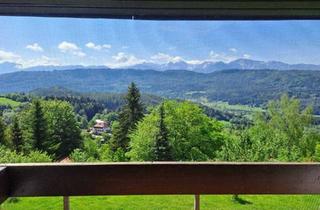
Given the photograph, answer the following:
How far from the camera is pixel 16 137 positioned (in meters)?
3.22

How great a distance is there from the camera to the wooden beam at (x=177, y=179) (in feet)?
5.22

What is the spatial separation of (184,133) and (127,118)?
0.65 meters

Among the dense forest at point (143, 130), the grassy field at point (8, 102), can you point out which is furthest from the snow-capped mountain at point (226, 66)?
the grassy field at point (8, 102)

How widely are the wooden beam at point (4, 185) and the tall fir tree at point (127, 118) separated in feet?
5.32

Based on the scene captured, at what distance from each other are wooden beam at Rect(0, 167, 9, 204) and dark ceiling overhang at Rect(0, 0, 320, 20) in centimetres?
82

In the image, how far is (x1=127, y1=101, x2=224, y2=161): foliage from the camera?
137 inches

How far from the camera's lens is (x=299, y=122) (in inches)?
134

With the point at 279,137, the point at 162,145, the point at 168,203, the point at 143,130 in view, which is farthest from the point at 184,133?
the point at 168,203

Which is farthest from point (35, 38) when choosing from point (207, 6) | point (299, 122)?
point (299, 122)

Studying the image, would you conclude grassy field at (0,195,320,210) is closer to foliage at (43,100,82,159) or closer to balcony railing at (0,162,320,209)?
balcony railing at (0,162,320,209)

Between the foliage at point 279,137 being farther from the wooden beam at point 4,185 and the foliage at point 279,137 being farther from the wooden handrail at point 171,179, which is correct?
the wooden beam at point 4,185

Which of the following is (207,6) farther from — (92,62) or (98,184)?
(92,62)

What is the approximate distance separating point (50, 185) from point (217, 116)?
6.93 feet

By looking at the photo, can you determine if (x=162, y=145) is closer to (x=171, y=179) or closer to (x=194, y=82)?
(x=194, y=82)
